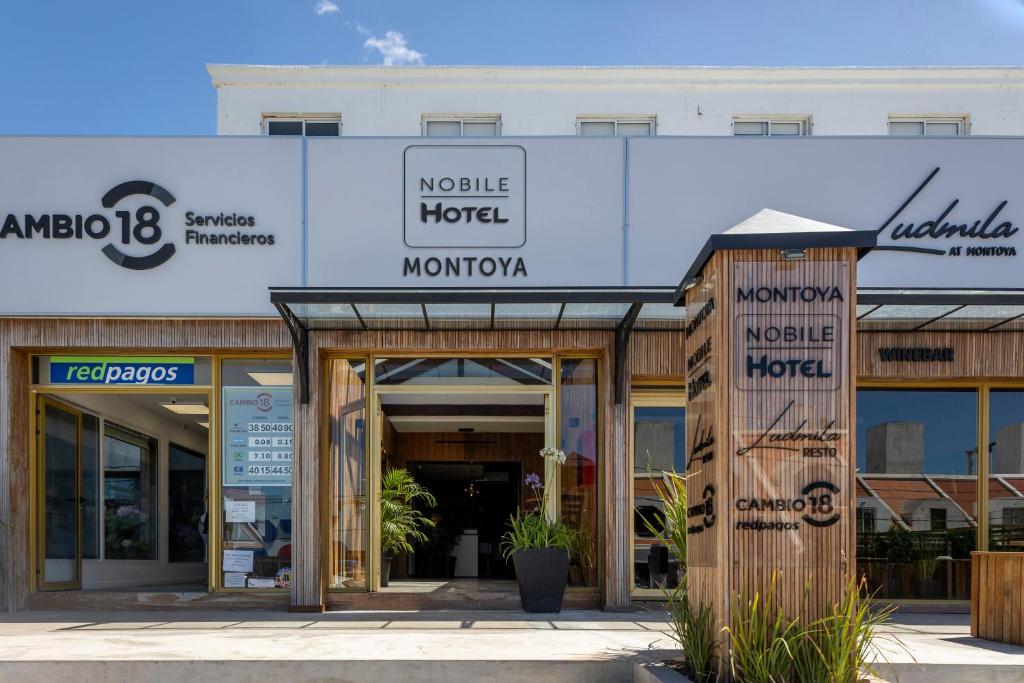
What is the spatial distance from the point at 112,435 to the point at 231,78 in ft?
21.3

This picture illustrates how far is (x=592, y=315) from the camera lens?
9562 millimetres

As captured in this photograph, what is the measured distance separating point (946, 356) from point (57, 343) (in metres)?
8.78

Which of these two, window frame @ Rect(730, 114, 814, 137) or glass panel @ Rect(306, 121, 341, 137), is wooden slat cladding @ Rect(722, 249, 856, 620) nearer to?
window frame @ Rect(730, 114, 814, 137)

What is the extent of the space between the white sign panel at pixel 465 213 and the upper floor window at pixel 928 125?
832cm

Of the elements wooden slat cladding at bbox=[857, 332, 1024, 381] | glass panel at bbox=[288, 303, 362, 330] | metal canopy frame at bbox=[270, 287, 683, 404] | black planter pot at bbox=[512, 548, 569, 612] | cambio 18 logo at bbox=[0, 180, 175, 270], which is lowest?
black planter pot at bbox=[512, 548, 569, 612]

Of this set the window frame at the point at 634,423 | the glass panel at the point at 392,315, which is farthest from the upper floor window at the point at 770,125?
the glass panel at the point at 392,315

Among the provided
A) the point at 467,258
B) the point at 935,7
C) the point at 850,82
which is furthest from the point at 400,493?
the point at 850,82

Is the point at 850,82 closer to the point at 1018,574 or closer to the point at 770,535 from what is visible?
the point at 1018,574

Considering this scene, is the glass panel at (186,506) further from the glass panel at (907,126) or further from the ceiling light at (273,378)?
the glass panel at (907,126)

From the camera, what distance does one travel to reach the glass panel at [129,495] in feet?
40.0

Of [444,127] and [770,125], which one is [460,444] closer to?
[444,127]

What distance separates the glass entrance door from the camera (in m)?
10.4

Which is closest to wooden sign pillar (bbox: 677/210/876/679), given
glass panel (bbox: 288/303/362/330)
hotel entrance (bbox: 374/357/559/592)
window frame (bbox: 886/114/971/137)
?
glass panel (bbox: 288/303/362/330)

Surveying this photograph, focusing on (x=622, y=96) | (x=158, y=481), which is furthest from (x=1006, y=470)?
(x=158, y=481)
